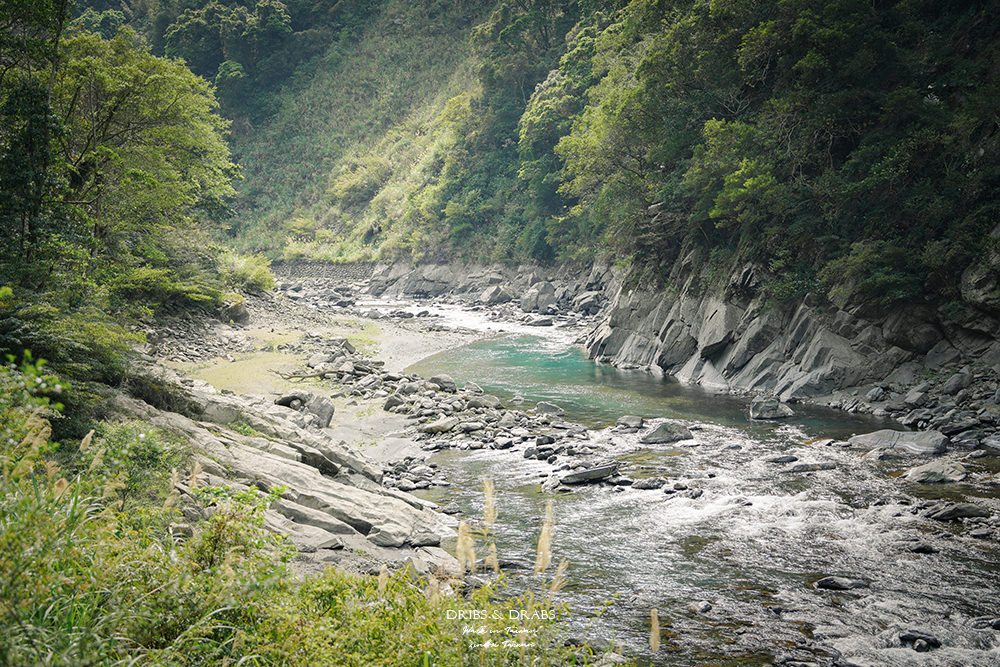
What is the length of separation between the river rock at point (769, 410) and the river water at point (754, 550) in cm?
67

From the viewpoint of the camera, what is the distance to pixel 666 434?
15.2 m

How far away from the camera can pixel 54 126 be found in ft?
34.9

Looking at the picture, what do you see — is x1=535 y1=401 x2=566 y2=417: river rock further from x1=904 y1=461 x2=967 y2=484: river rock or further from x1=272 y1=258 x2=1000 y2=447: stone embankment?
x1=904 y1=461 x2=967 y2=484: river rock

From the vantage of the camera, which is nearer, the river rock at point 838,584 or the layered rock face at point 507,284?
the river rock at point 838,584

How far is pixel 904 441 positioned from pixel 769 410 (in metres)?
3.75

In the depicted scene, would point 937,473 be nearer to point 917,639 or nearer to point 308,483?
point 917,639

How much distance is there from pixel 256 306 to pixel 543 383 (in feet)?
66.3

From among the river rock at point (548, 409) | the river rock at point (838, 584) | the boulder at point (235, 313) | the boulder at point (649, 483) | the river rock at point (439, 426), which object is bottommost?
the boulder at point (235, 313)

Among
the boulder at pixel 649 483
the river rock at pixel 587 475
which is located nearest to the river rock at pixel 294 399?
the river rock at pixel 587 475

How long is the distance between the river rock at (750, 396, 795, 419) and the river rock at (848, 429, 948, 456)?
2676 millimetres

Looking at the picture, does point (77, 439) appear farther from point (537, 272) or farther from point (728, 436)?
point (537, 272)

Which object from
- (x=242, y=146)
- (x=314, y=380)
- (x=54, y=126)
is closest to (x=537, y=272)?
(x=314, y=380)

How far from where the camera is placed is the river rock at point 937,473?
10.9 meters

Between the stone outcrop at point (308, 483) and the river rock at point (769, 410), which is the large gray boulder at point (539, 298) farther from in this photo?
the stone outcrop at point (308, 483)
